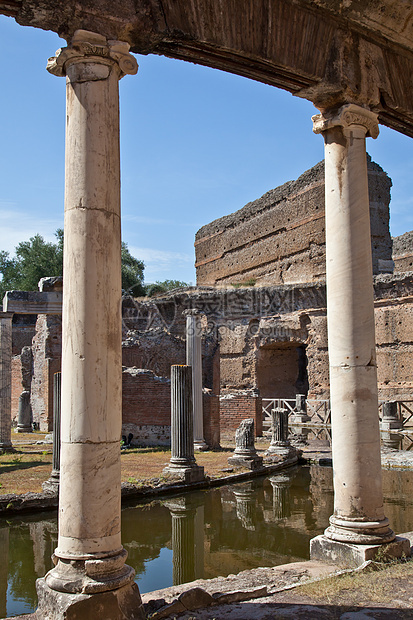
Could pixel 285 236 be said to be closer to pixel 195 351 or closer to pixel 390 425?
pixel 390 425

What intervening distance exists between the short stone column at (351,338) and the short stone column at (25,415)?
58.2ft

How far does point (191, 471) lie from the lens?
10.6 metres

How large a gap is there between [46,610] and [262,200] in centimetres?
3273

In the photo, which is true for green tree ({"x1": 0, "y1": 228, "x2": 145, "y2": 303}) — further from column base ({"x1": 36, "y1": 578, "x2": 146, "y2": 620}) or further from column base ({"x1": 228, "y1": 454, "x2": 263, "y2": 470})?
column base ({"x1": 36, "y1": 578, "x2": 146, "y2": 620})

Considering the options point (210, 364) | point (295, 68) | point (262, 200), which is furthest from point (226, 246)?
point (295, 68)

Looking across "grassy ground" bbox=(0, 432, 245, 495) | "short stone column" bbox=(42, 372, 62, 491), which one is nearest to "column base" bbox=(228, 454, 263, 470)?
"grassy ground" bbox=(0, 432, 245, 495)

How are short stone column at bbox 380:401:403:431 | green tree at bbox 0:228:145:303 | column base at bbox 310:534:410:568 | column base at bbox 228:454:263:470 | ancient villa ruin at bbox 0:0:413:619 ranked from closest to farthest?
ancient villa ruin at bbox 0:0:413:619
column base at bbox 310:534:410:568
column base at bbox 228:454:263:470
short stone column at bbox 380:401:403:431
green tree at bbox 0:228:145:303

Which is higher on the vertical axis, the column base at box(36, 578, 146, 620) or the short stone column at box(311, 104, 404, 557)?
the short stone column at box(311, 104, 404, 557)

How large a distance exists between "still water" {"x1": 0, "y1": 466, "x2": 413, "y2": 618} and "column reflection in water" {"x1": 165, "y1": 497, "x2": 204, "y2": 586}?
0.03ft

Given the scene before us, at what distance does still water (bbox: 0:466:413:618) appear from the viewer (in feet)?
18.9

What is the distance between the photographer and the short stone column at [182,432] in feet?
34.9

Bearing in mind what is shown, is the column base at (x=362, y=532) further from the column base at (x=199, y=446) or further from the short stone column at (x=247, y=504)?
the column base at (x=199, y=446)

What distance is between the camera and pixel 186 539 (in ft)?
23.5

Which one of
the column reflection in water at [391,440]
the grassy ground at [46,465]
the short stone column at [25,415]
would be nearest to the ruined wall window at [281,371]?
the column reflection in water at [391,440]
